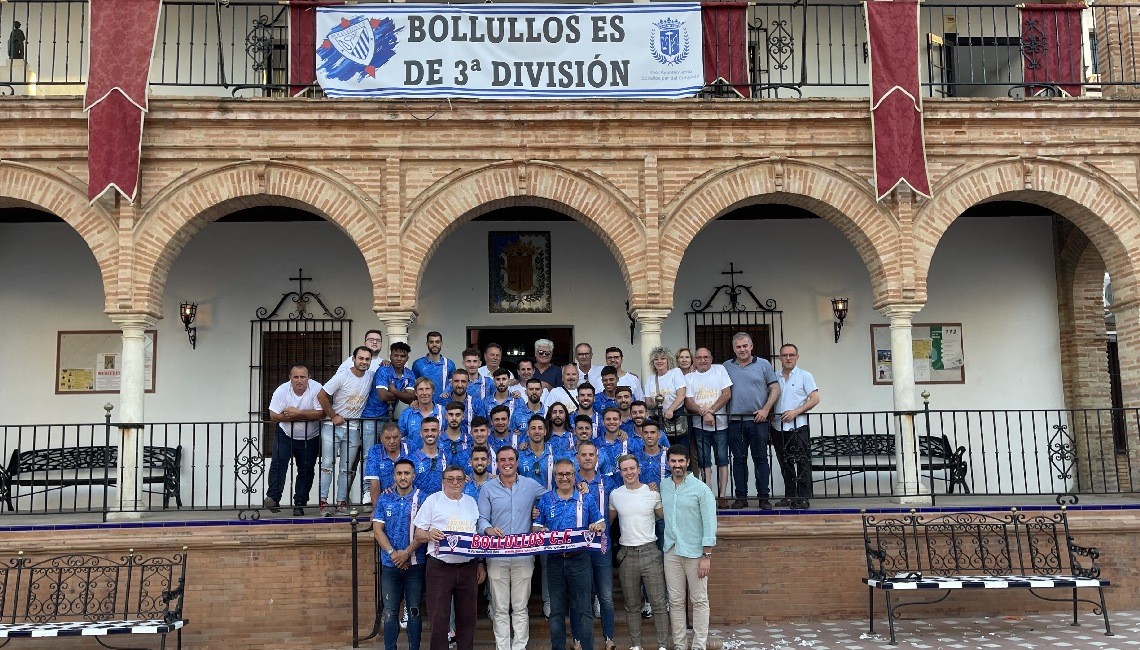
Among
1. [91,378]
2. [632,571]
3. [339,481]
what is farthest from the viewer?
[91,378]

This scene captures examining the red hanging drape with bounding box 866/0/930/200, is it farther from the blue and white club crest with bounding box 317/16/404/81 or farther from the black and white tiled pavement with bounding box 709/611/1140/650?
the blue and white club crest with bounding box 317/16/404/81

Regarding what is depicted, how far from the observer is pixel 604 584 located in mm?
7391

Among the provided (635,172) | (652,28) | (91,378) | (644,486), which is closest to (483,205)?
(635,172)

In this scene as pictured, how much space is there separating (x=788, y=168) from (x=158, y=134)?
20.9 ft

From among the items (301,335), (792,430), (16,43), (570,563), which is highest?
(16,43)

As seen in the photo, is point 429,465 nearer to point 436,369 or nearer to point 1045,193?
point 436,369

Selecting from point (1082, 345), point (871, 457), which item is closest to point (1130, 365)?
point (1082, 345)

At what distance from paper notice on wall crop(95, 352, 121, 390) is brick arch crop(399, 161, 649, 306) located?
4428mm

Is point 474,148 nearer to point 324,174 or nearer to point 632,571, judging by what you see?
point 324,174

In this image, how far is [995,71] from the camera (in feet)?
47.2

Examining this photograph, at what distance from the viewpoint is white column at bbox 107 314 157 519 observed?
30.5 feet

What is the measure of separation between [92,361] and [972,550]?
32.6ft

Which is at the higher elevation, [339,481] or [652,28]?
[652,28]

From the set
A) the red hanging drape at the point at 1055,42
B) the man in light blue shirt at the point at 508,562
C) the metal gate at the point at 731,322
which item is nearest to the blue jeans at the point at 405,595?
the man in light blue shirt at the point at 508,562
